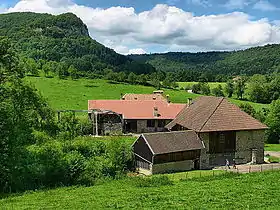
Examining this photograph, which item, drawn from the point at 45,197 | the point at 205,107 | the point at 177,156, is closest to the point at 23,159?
the point at 45,197

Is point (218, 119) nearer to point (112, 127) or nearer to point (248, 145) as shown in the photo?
point (248, 145)

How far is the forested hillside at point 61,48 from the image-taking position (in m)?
151

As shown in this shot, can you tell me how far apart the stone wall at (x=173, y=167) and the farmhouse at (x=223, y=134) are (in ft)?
0.36

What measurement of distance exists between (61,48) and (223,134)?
134 m

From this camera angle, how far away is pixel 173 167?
3753 centimetres

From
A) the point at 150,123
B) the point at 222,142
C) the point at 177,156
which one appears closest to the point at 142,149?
the point at 177,156

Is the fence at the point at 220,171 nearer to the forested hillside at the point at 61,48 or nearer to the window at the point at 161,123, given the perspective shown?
the window at the point at 161,123

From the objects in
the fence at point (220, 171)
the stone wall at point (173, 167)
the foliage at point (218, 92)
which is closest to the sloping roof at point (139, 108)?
the stone wall at point (173, 167)

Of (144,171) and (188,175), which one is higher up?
(188,175)

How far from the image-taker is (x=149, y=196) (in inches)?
966

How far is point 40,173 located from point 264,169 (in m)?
20.6

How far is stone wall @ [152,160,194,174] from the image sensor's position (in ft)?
120

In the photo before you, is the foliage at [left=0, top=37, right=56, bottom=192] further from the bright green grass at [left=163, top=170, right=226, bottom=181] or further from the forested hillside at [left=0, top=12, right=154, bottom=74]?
the forested hillside at [left=0, top=12, right=154, bottom=74]

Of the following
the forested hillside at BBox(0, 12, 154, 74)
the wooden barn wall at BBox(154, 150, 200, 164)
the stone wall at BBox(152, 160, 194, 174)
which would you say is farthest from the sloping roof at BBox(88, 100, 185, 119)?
the forested hillside at BBox(0, 12, 154, 74)
